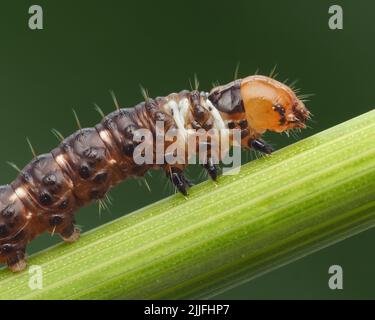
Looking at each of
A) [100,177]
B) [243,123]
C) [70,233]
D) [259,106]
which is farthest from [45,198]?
[259,106]

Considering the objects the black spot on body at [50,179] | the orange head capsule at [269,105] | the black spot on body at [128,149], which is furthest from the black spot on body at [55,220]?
the orange head capsule at [269,105]

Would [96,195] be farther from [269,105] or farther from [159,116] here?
[269,105]

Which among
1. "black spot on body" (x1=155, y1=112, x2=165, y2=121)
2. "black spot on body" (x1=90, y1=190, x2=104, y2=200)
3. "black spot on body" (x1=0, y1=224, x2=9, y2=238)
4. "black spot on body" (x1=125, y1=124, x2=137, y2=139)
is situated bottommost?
"black spot on body" (x1=0, y1=224, x2=9, y2=238)

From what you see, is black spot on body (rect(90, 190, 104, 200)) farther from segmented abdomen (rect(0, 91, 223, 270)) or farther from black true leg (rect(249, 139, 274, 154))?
black true leg (rect(249, 139, 274, 154))

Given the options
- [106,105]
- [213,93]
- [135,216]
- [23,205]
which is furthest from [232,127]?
[106,105]

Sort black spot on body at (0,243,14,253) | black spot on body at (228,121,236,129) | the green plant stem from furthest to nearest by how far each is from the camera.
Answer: black spot on body at (228,121,236,129) < black spot on body at (0,243,14,253) < the green plant stem

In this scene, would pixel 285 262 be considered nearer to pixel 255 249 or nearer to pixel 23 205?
pixel 255 249

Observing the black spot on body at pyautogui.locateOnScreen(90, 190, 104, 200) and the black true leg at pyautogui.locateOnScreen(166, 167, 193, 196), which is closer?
the black true leg at pyautogui.locateOnScreen(166, 167, 193, 196)

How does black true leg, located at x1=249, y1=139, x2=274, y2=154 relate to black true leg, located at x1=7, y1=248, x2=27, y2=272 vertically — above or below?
above

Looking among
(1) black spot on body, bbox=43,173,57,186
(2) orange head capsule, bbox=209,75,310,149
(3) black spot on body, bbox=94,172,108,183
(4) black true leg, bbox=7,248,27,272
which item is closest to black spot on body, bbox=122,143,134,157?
(3) black spot on body, bbox=94,172,108,183
